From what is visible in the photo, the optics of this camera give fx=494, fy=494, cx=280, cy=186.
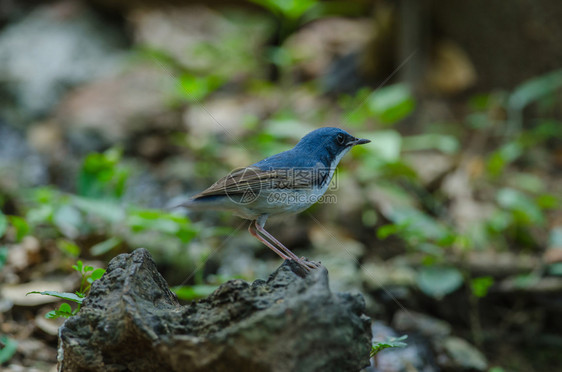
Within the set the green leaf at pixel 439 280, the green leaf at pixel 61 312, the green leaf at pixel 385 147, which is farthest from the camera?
the green leaf at pixel 385 147

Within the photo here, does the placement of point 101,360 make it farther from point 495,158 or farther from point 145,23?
point 145,23

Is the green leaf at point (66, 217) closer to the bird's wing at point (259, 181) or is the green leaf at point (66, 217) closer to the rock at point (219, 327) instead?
the bird's wing at point (259, 181)

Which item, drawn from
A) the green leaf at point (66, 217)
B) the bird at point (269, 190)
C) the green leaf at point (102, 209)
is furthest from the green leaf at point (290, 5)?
the green leaf at point (66, 217)

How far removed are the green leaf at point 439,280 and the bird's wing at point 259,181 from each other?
2.17 meters

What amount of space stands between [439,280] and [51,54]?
31.9 feet

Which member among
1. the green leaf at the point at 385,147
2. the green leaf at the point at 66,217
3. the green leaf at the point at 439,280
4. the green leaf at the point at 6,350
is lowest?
the green leaf at the point at 6,350

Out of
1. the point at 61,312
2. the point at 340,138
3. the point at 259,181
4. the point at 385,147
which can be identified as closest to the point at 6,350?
the point at 61,312

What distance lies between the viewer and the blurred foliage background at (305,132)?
557cm

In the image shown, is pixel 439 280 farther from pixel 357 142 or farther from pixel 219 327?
pixel 219 327

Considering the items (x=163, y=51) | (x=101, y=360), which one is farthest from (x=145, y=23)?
(x=101, y=360)

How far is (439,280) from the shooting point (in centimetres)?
551

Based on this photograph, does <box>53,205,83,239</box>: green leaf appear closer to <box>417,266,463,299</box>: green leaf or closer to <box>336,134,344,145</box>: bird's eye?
<box>336,134,344,145</box>: bird's eye

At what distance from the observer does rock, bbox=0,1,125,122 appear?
405 inches

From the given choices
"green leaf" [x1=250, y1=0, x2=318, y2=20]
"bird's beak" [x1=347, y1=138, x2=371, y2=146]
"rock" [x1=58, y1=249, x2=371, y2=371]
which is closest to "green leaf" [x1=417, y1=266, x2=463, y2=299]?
"bird's beak" [x1=347, y1=138, x2=371, y2=146]
